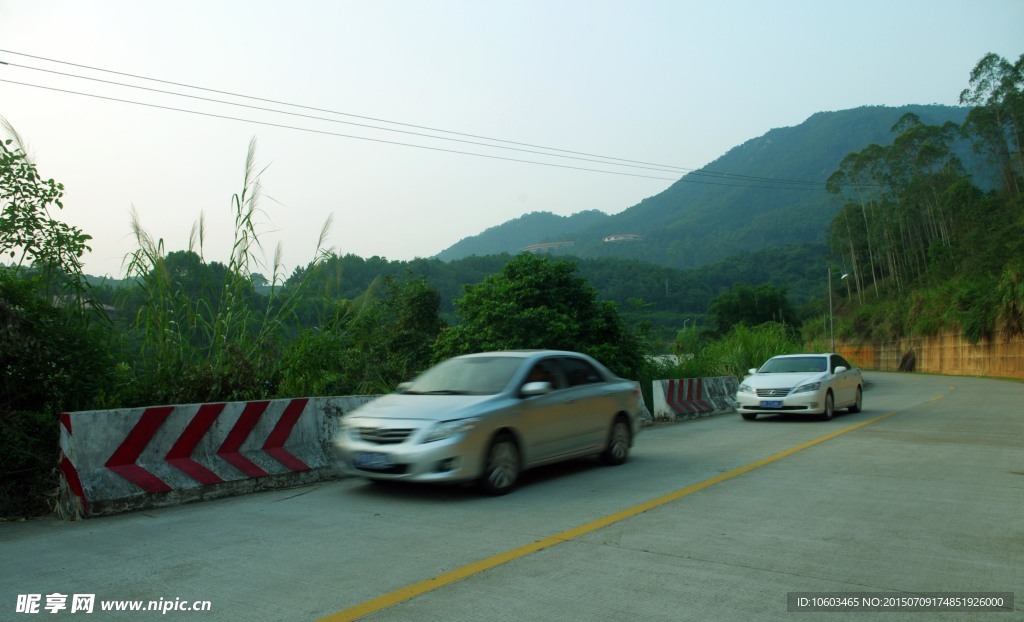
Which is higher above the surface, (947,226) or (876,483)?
(947,226)

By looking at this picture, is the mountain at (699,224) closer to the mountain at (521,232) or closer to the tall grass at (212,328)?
the mountain at (521,232)

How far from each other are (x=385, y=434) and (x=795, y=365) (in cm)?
1271

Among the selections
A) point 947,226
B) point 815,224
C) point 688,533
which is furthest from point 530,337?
point 815,224

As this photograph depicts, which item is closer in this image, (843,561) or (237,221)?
(843,561)

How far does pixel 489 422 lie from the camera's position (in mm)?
8375

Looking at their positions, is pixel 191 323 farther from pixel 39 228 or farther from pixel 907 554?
pixel 907 554

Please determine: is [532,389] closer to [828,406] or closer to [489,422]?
[489,422]

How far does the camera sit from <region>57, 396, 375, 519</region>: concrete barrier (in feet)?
24.8

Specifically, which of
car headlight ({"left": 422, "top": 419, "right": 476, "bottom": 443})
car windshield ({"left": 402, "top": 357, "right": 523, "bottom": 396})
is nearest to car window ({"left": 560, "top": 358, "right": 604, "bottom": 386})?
car windshield ({"left": 402, "top": 357, "right": 523, "bottom": 396})

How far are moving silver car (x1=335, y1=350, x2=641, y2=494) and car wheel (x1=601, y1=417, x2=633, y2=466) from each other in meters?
0.01

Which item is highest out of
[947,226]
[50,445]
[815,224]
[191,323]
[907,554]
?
[815,224]

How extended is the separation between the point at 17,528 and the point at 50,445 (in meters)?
1.15

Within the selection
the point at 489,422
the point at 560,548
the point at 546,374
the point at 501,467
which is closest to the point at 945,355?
the point at 546,374

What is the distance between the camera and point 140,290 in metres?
9.02
